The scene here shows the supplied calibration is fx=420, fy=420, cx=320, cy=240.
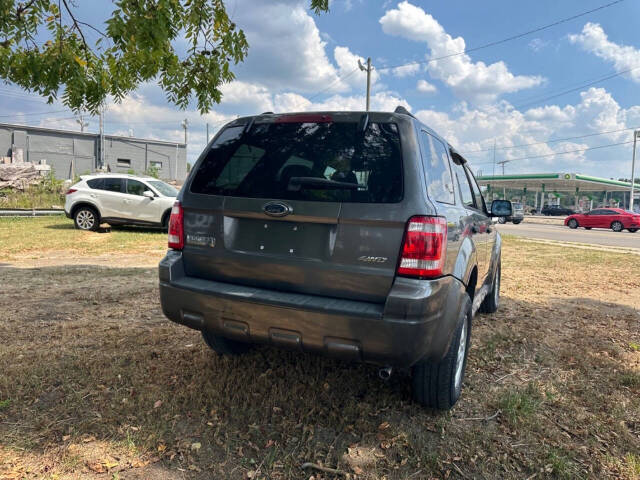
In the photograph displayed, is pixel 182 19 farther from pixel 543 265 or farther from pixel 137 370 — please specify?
pixel 543 265

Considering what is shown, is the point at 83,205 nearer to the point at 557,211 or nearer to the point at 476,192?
the point at 476,192

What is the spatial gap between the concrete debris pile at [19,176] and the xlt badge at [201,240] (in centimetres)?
2339

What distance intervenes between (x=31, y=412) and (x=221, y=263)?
1.53 m

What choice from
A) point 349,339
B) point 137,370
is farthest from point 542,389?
point 137,370

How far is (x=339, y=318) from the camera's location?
220 centimetres

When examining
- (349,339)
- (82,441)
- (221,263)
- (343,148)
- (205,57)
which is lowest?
(82,441)

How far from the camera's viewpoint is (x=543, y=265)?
9.40 metres

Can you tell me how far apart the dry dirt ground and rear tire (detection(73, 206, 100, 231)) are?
8179mm

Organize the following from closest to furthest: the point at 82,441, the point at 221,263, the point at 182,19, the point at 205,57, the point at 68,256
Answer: the point at 82,441 → the point at 221,263 → the point at 182,19 → the point at 205,57 → the point at 68,256

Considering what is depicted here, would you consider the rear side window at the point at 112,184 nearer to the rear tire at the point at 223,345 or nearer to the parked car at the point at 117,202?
the parked car at the point at 117,202

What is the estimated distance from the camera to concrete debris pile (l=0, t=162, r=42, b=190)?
20984 mm

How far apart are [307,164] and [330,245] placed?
53cm

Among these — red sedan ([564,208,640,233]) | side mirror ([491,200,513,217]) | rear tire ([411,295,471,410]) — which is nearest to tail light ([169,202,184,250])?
rear tire ([411,295,471,410])

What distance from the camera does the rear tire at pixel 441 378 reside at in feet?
8.64
